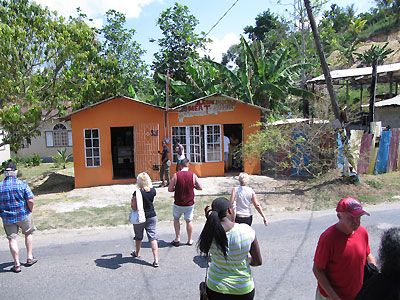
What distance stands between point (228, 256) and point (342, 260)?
3.06 feet

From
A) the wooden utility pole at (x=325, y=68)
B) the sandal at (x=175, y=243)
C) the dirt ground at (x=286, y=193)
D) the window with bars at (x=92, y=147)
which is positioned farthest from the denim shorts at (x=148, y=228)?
the window with bars at (x=92, y=147)

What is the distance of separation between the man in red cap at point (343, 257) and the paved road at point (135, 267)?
1.65 metres

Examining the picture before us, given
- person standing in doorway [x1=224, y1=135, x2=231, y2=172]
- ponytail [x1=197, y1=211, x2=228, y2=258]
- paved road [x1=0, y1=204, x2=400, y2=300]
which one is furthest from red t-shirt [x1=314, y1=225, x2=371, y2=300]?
person standing in doorway [x1=224, y1=135, x2=231, y2=172]

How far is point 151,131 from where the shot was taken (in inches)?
485

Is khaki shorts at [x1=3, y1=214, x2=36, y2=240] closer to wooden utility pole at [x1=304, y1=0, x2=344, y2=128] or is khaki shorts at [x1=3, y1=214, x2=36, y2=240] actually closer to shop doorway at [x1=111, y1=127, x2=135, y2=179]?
wooden utility pole at [x1=304, y1=0, x2=344, y2=128]

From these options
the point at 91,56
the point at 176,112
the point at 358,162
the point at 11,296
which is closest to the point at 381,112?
the point at 358,162

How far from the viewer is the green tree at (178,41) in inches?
856

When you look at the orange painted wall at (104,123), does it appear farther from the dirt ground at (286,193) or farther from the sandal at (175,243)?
the sandal at (175,243)

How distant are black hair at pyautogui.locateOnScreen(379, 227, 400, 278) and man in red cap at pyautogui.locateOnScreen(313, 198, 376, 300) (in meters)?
0.42

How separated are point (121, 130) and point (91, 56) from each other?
12.5 feet

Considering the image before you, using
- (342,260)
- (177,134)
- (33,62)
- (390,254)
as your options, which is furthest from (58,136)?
(390,254)

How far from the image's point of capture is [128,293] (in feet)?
14.6

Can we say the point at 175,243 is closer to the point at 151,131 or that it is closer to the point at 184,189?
the point at 184,189

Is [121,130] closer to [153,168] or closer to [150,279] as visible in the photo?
[153,168]
